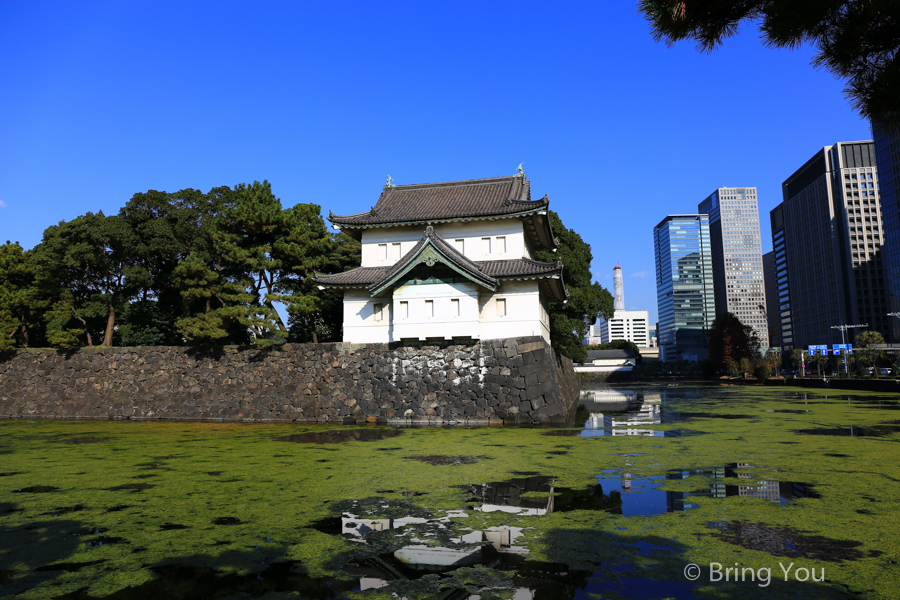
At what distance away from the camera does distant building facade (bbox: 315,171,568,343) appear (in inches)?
779

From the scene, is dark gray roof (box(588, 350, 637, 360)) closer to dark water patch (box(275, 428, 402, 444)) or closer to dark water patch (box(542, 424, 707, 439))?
dark water patch (box(542, 424, 707, 439))

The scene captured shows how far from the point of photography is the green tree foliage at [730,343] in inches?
2586

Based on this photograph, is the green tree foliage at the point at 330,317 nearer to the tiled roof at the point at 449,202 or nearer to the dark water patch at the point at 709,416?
the tiled roof at the point at 449,202

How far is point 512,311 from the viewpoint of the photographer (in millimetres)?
20484

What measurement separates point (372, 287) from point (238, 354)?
809 cm

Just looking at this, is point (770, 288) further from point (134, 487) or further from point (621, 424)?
point (134, 487)

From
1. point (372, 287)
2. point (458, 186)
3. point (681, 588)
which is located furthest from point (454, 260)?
point (681, 588)

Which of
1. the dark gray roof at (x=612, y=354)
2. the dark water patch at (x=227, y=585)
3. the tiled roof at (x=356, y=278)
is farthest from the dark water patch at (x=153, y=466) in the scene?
the dark gray roof at (x=612, y=354)

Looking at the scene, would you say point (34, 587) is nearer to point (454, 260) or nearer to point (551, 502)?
point (551, 502)

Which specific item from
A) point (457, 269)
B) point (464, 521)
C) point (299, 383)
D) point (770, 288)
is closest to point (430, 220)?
point (457, 269)

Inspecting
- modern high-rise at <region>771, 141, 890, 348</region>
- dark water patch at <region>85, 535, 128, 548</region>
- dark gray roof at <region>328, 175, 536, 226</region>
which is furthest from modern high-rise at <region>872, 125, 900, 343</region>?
dark water patch at <region>85, 535, 128, 548</region>

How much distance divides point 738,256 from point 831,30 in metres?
182

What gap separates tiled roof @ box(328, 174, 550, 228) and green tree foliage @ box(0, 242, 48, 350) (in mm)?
17348

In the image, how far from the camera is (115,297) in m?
26.0
